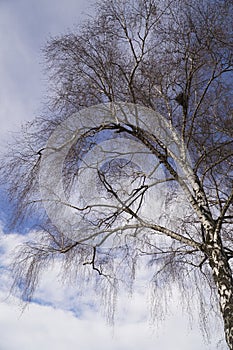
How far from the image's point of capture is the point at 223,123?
16.5 feet

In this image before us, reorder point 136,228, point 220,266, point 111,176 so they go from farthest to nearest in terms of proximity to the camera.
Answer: point 111,176 < point 136,228 < point 220,266

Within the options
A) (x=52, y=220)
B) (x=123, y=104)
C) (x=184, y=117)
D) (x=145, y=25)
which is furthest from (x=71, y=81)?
(x=52, y=220)

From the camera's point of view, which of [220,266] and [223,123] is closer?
[220,266]

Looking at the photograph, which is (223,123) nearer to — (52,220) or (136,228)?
(136,228)

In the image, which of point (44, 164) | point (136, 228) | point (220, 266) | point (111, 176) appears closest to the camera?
point (220, 266)

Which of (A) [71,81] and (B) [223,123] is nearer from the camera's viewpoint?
(B) [223,123]

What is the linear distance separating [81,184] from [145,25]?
2.55 m

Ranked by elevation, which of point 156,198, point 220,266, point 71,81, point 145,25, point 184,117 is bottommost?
point 220,266

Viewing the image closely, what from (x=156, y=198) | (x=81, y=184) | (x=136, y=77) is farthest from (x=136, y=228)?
(x=136, y=77)

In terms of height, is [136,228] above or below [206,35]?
below

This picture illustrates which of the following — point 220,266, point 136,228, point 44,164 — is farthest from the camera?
point 44,164

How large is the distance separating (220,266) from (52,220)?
7.28 ft

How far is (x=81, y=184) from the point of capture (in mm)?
5301

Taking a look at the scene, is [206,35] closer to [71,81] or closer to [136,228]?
[71,81]
